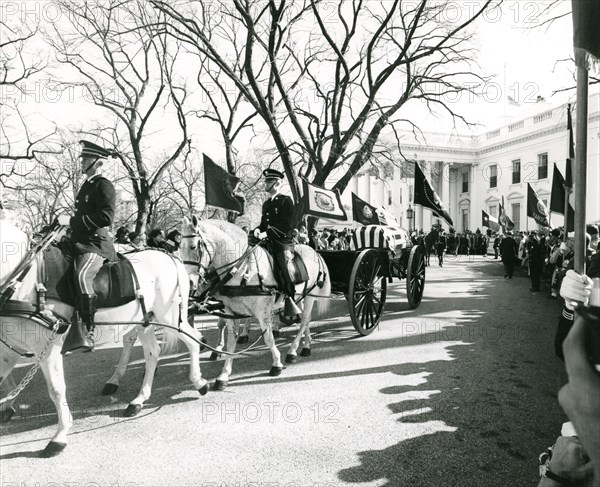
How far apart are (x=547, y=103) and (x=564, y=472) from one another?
51.7 meters

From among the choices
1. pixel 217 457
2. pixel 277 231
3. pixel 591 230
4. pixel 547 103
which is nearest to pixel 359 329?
pixel 277 231

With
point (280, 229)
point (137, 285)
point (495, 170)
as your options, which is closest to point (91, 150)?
point (137, 285)

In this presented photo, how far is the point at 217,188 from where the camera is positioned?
7.84m

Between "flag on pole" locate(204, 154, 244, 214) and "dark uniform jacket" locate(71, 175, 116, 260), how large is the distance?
3141 mm

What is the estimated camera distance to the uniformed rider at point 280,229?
6461 mm

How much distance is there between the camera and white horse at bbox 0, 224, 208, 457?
3830 millimetres

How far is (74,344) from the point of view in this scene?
4.12m

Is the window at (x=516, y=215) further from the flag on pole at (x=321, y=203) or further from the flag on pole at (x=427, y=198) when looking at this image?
the flag on pole at (x=321, y=203)

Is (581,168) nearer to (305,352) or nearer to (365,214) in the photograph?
(305,352)

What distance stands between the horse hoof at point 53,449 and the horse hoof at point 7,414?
1.00m

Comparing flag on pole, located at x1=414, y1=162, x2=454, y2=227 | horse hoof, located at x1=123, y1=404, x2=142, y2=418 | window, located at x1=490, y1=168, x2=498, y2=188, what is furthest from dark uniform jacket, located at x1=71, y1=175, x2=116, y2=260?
window, located at x1=490, y1=168, x2=498, y2=188

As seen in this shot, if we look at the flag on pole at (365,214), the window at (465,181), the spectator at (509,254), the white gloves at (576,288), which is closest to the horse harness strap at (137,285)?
the white gloves at (576,288)

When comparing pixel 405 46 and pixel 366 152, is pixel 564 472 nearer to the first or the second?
pixel 366 152

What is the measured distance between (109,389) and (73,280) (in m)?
1.84
